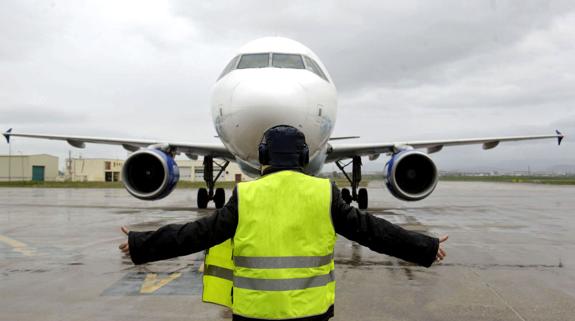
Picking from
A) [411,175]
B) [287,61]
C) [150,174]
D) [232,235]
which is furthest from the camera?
[150,174]

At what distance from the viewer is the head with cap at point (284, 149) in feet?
7.43

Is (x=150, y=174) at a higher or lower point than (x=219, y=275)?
higher

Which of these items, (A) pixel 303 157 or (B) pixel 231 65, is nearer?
(A) pixel 303 157

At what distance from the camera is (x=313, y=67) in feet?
26.0

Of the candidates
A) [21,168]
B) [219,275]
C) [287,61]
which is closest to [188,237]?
[219,275]

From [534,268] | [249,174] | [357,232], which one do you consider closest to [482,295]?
[534,268]

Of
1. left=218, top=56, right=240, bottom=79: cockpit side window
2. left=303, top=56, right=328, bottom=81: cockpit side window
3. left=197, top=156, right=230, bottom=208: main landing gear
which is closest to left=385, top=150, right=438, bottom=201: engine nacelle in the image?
left=303, top=56, right=328, bottom=81: cockpit side window

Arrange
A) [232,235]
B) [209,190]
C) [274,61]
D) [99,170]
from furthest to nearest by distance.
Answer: [99,170] < [209,190] < [274,61] < [232,235]

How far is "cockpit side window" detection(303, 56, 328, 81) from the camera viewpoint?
7.76m

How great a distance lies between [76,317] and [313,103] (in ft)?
13.4

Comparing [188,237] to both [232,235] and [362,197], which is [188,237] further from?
[362,197]

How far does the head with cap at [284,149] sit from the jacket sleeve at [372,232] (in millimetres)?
232

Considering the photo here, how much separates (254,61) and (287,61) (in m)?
0.53

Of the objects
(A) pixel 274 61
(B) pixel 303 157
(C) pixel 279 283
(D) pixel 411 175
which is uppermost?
(A) pixel 274 61
